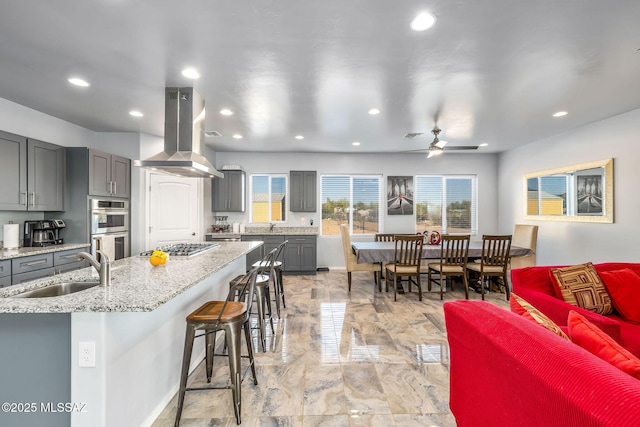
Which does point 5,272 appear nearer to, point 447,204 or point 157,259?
point 157,259

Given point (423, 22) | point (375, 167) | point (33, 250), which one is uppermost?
point (423, 22)

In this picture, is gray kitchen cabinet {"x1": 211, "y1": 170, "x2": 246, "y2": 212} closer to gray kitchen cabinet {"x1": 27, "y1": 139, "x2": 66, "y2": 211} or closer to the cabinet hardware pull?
gray kitchen cabinet {"x1": 27, "y1": 139, "x2": 66, "y2": 211}

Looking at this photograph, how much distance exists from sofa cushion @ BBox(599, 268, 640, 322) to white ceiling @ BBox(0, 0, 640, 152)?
1787 millimetres

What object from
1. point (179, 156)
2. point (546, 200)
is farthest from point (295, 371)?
point (546, 200)

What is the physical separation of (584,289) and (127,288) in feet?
10.5

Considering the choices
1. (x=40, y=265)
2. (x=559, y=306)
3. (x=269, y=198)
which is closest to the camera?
(x=559, y=306)

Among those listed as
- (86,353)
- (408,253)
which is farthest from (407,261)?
(86,353)

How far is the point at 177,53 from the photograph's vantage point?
7.57ft

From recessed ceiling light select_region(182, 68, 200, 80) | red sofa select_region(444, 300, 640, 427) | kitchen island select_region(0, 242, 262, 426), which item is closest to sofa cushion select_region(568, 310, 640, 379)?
red sofa select_region(444, 300, 640, 427)

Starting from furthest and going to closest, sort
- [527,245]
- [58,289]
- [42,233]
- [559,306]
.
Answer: [527,245] → [42,233] → [559,306] → [58,289]

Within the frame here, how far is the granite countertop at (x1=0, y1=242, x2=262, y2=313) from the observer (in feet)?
4.30

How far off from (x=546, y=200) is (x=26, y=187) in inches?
299

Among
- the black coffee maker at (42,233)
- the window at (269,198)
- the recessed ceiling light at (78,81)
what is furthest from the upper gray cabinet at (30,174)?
the window at (269,198)

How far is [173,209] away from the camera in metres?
4.98
